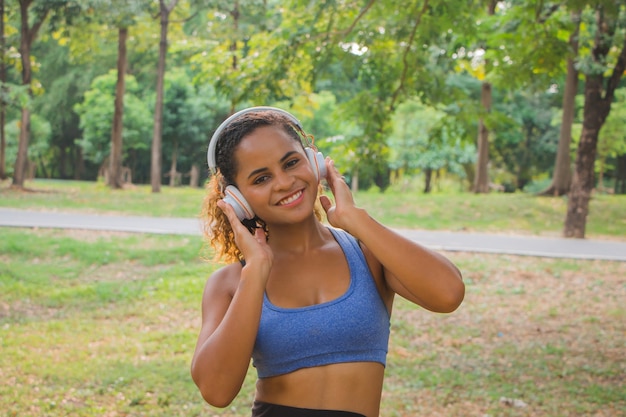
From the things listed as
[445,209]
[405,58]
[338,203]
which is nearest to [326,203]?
[338,203]

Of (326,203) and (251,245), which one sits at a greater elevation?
(326,203)

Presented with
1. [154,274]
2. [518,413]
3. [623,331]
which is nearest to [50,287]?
[154,274]

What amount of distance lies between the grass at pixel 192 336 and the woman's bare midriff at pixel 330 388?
2.93 m

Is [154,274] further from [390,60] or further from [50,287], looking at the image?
[390,60]

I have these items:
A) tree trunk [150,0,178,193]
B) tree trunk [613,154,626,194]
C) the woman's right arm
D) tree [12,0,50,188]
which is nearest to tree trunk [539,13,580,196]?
tree trunk [150,0,178,193]

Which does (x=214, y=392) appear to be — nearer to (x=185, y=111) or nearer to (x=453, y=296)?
(x=453, y=296)

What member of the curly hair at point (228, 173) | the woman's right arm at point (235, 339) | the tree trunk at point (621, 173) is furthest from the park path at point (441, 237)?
the tree trunk at point (621, 173)

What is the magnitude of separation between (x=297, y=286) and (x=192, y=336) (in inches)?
212

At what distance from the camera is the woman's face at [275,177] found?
215cm

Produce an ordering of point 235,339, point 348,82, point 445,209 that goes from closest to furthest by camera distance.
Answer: point 235,339 → point 445,209 → point 348,82

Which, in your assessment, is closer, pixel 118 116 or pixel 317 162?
pixel 317 162

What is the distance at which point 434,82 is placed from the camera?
752cm

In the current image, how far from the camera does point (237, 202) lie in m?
2.18

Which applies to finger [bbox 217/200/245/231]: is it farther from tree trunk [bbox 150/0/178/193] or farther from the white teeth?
tree trunk [bbox 150/0/178/193]
